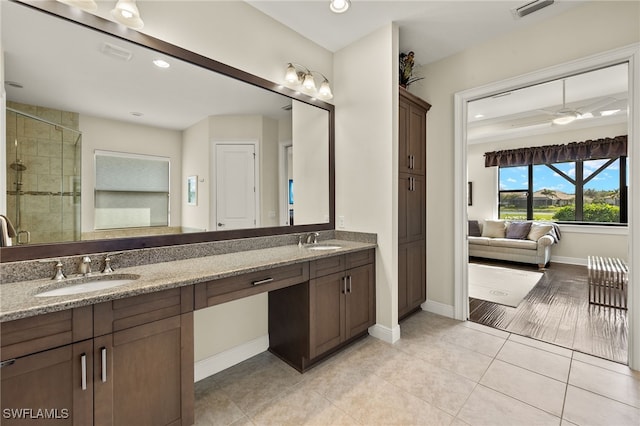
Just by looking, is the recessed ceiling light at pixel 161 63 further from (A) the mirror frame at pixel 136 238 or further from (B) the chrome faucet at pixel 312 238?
(B) the chrome faucet at pixel 312 238

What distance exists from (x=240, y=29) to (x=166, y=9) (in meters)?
0.55

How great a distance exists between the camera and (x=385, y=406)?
1725mm

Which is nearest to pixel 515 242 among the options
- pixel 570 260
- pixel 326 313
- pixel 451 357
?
pixel 570 260

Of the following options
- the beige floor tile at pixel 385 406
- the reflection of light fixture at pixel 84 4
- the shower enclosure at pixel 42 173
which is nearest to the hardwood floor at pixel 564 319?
the beige floor tile at pixel 385 406

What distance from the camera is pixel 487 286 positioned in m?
4.18

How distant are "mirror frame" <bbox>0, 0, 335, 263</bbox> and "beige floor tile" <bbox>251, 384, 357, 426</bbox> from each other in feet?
3.85

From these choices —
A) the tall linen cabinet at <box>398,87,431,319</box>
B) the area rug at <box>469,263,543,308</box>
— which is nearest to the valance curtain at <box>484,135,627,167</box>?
the area rug at <box>469,263,543,308</box>

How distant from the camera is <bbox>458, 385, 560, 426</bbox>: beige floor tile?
62.6 inches

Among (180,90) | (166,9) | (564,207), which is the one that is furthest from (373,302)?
(564,207)

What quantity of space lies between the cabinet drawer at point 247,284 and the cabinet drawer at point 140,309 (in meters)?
0.08

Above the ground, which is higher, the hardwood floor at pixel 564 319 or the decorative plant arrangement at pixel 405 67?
the decorative plant arrangement at pixel 405 67

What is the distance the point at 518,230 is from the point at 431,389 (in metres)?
5.30

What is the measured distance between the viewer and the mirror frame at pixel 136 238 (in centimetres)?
142

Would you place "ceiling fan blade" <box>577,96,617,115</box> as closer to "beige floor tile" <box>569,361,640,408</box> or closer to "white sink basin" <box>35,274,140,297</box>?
"beige floor tile" <box>569,361,640,408</box>
